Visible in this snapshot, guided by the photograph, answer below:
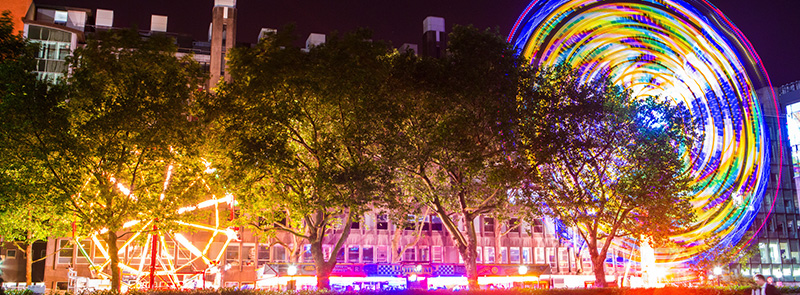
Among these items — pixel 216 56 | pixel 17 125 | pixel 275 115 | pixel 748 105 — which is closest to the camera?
pixel 17 125

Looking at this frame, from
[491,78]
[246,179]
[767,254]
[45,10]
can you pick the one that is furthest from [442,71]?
[767,254]

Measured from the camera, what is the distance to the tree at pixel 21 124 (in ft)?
90.2

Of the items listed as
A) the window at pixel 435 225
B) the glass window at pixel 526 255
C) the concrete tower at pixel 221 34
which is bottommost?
the glass window at pixel 526 255

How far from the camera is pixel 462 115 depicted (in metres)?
31.3

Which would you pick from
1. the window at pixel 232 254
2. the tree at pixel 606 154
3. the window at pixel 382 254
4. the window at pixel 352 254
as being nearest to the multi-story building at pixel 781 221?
the window at pixel 382 254

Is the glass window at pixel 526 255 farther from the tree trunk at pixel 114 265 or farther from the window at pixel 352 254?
the tree trunk at pixel 114 265

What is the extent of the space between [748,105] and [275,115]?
3047 cm

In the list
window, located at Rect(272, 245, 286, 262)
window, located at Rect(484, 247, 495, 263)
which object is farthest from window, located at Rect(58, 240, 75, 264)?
window, located at Rect(484, 247, 495, 263)

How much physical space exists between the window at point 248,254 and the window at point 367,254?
10777mm

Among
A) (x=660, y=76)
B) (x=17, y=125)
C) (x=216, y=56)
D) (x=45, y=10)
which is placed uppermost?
(x=45, y=10)

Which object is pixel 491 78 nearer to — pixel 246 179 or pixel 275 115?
pixel 275 115

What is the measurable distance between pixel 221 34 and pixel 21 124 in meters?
41.8

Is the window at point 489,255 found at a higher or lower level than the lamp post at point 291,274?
higher

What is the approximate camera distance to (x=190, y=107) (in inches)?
1264
